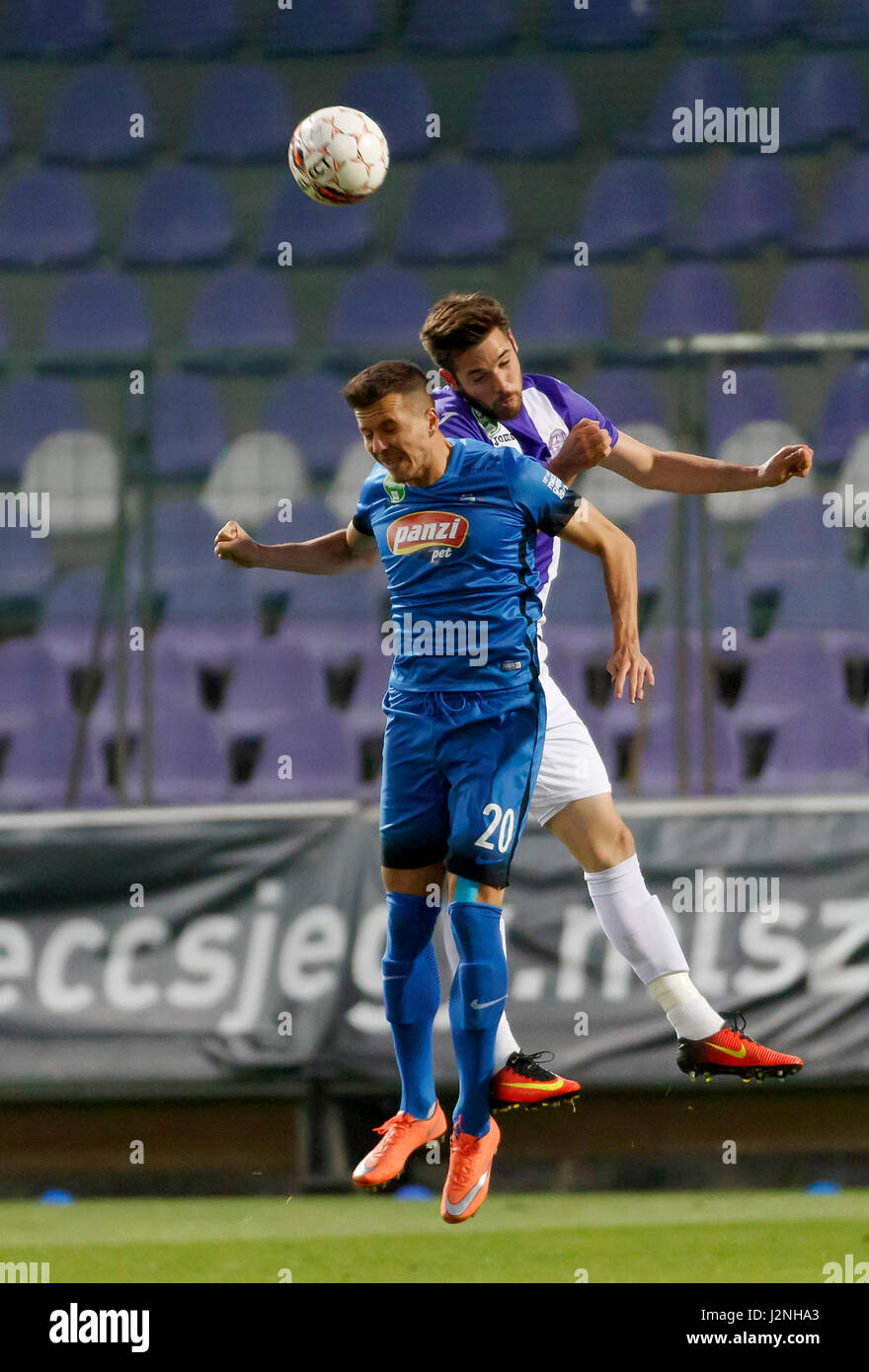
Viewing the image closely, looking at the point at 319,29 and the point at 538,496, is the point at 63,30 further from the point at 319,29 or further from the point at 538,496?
the point at 538,496

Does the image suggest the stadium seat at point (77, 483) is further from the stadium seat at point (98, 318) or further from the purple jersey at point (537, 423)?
the purple jersey at point (537, 423)

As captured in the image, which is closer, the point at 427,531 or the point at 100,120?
the point at 427,531

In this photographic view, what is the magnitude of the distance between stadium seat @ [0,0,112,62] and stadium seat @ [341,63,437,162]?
151 centimetres

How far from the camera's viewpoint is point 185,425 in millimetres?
8789

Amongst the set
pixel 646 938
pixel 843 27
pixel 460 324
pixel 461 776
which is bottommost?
pixel 646 938

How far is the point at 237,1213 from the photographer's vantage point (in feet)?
22.0

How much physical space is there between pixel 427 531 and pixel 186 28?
666 centimetres

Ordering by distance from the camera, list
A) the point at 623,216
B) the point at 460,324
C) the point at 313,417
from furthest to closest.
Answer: the point at 623,216 → the point at 313,417 → the point at 460,324

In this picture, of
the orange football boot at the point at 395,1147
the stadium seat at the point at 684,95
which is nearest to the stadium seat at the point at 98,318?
the stadium seat at the point at 684,95

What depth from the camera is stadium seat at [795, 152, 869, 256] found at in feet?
29.6

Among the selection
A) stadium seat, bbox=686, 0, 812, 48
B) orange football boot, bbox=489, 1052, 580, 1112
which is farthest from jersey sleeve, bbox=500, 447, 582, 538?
stadium seat, bbox=686, 0, 812, 48

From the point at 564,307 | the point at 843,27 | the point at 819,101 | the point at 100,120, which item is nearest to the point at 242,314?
the point at 100,120

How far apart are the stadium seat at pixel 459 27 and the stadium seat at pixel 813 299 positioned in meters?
2.17

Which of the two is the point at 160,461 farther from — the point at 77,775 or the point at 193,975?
the point at 193,975
